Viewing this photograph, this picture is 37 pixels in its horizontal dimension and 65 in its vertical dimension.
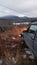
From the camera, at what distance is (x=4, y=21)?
27.2m

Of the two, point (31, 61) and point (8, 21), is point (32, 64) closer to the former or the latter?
point (31, 61)

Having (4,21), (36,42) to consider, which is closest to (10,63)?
(36,42)

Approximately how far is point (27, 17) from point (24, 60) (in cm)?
2024

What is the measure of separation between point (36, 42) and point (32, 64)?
2.87 feet

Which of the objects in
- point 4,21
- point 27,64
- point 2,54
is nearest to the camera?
point 27,64

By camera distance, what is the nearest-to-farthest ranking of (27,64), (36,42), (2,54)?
1. (36,42)
2. (27,64)
3. (2,54)

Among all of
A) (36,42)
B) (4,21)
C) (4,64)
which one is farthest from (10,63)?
(4,21)

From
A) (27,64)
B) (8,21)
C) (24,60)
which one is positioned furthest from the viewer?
(8,21)

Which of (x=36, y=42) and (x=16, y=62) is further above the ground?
(x=36, y=42)

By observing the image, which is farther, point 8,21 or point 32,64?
point 8,21

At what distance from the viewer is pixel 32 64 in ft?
16.8

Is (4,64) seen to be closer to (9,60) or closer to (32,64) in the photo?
(9,60)

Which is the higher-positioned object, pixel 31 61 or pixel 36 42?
pixel 36 42

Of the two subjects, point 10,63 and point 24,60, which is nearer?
point 10,63
